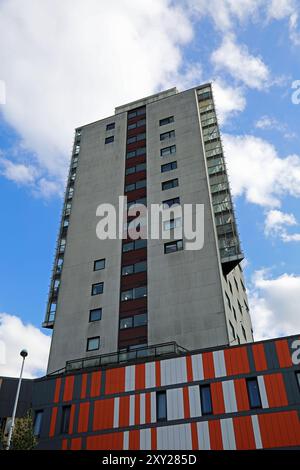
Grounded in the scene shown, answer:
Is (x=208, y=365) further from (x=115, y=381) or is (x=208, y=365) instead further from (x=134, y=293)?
(x=134, y=293)

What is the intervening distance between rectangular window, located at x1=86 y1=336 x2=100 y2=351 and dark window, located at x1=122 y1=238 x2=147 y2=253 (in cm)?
1059

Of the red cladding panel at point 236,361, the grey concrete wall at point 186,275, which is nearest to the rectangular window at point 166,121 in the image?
the grey concrete wall at point 186,275

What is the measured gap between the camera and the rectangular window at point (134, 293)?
144ft

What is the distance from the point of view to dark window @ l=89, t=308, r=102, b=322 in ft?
145

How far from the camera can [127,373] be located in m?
32.9

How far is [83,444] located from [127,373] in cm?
583

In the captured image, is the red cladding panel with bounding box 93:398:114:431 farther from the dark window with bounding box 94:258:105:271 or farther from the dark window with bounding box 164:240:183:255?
the dark window with bounding box 94:258:105:271

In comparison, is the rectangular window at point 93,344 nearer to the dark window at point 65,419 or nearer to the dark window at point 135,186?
the dark window at point 65,419

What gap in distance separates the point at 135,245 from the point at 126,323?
31.4ft

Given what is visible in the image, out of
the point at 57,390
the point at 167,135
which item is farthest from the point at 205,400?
the point at 167,135

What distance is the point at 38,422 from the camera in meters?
32.8

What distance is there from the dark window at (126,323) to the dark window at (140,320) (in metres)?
0.42
